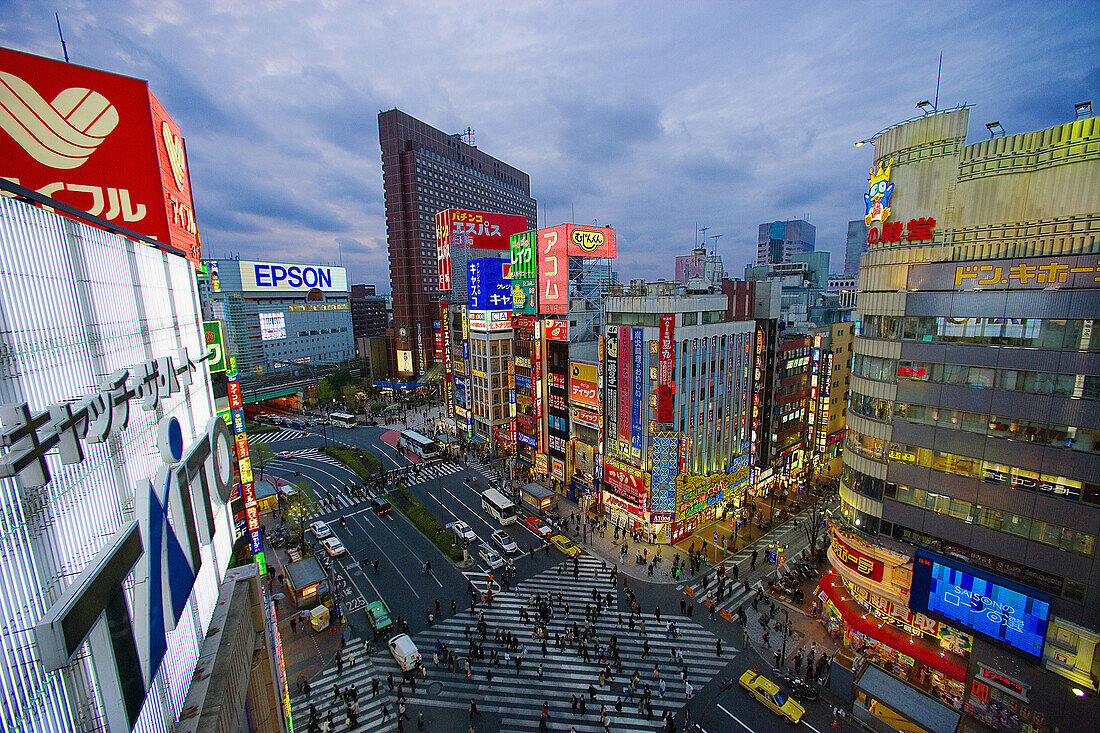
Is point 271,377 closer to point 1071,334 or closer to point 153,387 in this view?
point 153,387

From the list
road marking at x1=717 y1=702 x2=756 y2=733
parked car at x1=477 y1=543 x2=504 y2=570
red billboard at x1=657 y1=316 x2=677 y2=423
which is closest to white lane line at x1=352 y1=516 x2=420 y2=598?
parked car at x1=477 y1=543 x2=504 y2=570

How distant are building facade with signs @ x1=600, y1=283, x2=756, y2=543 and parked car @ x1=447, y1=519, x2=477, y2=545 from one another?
1322 centimetres

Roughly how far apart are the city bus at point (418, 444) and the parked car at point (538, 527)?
75.0ft

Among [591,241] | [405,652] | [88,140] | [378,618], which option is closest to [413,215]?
[591,241]

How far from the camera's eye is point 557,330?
47406 mm

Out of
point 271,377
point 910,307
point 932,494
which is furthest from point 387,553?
point 271,377

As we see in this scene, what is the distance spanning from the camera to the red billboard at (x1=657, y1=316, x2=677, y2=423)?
35.9 metres

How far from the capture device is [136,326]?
9938 mm

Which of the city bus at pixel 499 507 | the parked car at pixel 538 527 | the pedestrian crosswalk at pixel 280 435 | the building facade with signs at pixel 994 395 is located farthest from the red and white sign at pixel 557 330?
the pedestrian crosswalk at pixel 280 435

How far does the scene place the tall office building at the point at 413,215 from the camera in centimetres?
10219

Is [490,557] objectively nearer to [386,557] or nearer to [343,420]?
[386,557]

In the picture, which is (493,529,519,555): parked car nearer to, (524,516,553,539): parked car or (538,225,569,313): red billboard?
(524,516,553,539): parked car

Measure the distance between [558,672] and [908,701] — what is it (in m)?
18.0

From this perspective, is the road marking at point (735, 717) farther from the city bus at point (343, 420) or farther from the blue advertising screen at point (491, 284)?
the city bus at point (343, 420)
